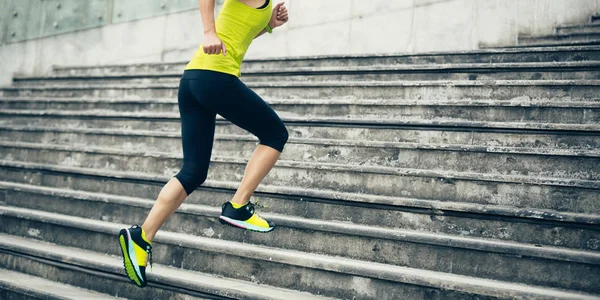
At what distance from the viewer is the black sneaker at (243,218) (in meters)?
3.23

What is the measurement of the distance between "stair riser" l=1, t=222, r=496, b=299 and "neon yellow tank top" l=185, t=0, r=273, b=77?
114cm

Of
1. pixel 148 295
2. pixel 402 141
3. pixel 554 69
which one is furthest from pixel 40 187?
pixel 554 69

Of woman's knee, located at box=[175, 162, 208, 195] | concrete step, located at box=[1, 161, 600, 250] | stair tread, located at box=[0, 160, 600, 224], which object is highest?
woman's knee, located at box=[175, 162, 208, 195]

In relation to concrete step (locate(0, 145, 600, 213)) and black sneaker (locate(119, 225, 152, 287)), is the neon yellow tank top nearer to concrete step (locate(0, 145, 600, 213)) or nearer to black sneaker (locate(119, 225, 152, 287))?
black sneaker (locate(119, 225, 152, 287))

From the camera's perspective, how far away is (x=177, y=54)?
29.1 ft

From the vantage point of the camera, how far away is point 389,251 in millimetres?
3336

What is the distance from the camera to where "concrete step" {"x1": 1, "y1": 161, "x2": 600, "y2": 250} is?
317 cm

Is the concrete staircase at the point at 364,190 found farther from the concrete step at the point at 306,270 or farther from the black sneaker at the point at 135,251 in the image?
the black sneaker at the point at 135,251

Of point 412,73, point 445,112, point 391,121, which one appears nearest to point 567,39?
point 412,73

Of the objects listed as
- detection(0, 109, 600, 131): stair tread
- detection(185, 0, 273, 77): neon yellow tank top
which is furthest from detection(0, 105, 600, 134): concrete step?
detection(185, 0, 273, 77): neon yellow tank top

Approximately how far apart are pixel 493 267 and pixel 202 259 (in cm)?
168

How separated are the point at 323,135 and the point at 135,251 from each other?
2.22 m

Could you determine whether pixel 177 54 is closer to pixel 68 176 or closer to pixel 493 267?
pixel 68 176

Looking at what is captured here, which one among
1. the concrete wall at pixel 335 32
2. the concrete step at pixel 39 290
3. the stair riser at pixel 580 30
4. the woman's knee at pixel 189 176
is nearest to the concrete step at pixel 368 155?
the concrete step at pixel 39 290
